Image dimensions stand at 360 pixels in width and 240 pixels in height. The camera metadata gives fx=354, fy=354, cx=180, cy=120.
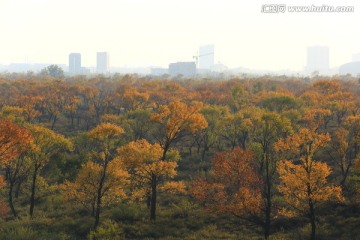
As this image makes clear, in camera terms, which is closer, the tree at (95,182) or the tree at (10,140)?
the tree at (10,140)

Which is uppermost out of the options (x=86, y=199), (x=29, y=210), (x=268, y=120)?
(x=268, y=120)

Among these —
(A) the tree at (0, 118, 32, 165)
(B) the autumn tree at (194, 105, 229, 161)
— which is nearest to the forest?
(A) the tree at (0, 118, 32, 165)

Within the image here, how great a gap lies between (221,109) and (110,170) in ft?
113

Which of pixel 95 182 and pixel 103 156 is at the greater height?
pixel 103 156

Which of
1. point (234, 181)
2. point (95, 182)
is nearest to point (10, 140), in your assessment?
point (95, 182)

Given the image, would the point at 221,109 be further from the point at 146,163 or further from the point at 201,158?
the point at 146,163

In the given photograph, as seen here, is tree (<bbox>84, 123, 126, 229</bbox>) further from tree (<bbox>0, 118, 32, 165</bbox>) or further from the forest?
tree (<bbox>0, 118, 32, 165</bbox>)

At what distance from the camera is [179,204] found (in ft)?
156

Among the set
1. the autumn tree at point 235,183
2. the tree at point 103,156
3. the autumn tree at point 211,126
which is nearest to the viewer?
the autumn tree at point 235,183

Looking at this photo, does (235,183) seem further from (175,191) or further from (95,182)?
(95,182)

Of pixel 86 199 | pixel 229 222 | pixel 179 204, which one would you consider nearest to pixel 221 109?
pixel 179 204

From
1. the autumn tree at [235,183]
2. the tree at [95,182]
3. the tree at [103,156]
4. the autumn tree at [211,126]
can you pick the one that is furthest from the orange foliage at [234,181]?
the autumn tree at [211,126]

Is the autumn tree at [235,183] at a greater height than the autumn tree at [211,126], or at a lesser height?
lesser

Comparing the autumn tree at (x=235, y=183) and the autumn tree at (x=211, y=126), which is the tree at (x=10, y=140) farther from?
the autumn tree at (x=211, y=126)
